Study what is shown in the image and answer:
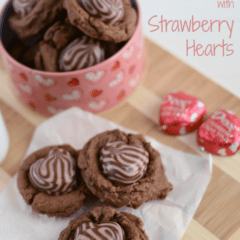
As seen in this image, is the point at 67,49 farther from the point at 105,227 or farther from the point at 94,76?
the point at 105,227

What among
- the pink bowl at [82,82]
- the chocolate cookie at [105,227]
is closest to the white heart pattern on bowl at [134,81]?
the pink bowl at [82,82]

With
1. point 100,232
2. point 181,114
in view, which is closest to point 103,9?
point 181,114

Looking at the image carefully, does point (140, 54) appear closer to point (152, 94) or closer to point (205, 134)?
point (152, 94)

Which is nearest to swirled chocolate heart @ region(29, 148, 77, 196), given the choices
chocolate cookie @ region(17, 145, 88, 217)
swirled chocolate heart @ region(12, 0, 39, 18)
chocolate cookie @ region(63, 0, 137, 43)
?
chocolate cookie @ region(17, 145, 88, 217)

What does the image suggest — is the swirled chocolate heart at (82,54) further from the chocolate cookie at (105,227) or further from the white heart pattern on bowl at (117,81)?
the chocolate cookie at (105,227)

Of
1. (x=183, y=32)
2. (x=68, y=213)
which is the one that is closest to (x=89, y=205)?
(x=68, y=213)
